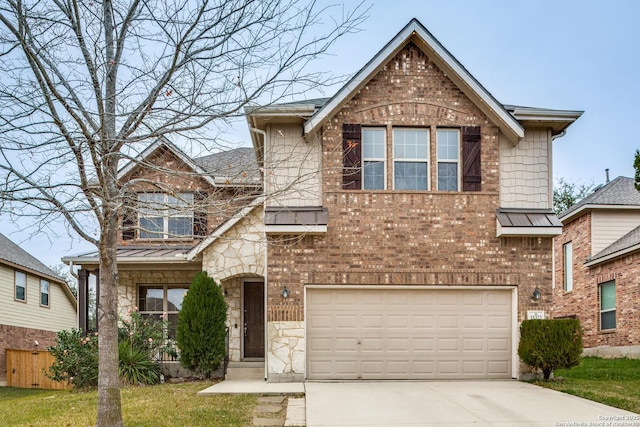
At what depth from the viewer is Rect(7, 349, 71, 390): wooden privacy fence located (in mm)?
21344

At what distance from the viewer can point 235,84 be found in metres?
8.20

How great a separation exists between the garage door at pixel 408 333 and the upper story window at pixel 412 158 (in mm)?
2345

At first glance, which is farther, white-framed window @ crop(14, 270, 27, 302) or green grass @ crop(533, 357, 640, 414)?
white-framed window @ crop(14, 270, 27, 302)

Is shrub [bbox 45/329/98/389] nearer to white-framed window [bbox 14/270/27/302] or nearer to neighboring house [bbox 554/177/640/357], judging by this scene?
white-framed window [bbox 14/270/27/302]

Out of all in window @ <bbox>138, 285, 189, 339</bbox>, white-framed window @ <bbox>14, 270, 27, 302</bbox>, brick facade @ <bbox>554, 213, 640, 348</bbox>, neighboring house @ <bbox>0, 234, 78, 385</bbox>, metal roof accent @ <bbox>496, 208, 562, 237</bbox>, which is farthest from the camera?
white-framed window @ <bbox>14, 270, 27, 302</bbox>

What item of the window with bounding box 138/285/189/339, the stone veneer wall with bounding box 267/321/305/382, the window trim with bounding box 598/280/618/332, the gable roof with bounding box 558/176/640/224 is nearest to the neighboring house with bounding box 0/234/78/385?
the window with bounding box 138/285/189/339

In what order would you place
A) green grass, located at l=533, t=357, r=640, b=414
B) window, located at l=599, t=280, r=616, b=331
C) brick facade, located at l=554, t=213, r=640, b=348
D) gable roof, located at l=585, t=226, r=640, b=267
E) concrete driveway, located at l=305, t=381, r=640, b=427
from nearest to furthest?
1. concrete driveway, located at l=305, t=381, r=640, b=427
2. green grass, located at l=533, t=357, r=640, b=414
3. gable roof, located at l=585, t=226, r=640, b=267
4. brick facade, located at l=554, t=213, r=640, b=348
5. window, located at l=599, t=280, r=616, b=331

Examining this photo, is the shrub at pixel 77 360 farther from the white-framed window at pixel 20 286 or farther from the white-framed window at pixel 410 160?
the white-framed window at pixel 20 286

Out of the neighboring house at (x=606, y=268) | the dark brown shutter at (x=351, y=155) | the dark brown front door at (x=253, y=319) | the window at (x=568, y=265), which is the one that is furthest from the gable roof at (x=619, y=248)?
the dark brown front door at (x=253, y=319)

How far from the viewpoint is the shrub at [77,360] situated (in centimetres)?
1451

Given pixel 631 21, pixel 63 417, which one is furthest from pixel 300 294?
pixel 631 21

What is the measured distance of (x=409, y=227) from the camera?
14031 millimetres

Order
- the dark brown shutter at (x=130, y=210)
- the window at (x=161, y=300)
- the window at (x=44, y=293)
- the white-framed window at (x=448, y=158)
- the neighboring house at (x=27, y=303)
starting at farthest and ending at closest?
the window at (x=44, y=293) < the neighboring house at (x=27, y=303) < the window at (x=161, y=300) < the white-framed window at (x=448, y=158) < the dark brown shutter at (x=130, y=210)

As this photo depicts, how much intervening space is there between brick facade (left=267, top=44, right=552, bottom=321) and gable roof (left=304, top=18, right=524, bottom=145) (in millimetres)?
371
